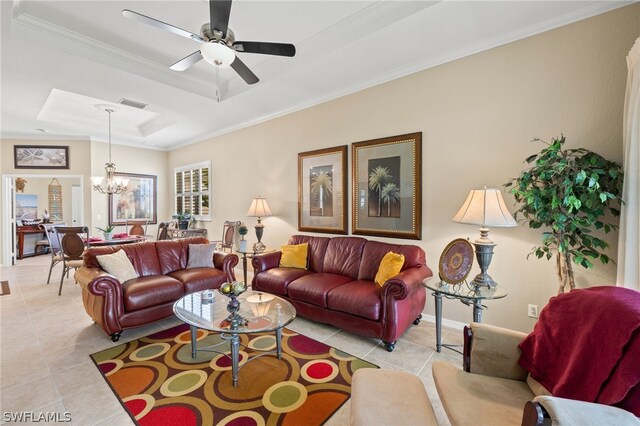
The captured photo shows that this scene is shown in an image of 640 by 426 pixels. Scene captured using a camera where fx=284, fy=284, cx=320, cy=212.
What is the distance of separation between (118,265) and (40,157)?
18.4 ft

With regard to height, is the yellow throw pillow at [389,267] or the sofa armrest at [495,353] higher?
the yellow throw pillow at [389,267]

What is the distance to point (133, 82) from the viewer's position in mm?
3775

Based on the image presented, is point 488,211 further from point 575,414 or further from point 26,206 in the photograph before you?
point 26,206

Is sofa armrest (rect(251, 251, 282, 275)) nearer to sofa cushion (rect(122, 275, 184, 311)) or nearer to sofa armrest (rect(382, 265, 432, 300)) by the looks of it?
sofa cushion (rect(122, 275, 184, 311))

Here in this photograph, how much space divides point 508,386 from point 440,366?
335 millimetres

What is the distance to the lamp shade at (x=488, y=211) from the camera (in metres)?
2.38

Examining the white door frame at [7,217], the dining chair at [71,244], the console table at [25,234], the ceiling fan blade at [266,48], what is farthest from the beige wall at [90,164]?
the ceiling fan blade at [266,48]

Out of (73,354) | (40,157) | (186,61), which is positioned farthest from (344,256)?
(40,157)

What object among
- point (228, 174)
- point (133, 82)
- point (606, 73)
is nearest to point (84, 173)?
point (228, 174)

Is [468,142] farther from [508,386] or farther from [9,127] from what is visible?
[9,127]

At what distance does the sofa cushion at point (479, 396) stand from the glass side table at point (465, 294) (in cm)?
87

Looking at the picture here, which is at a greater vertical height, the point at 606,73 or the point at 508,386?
the point at 606,73

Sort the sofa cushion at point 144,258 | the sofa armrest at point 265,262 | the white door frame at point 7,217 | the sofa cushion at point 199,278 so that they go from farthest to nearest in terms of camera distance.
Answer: the white door frame at point 7,217 → the sofa armrest at point 265,262 → the sofa cushion at point 144,258 → the sofa cushion at point 199,278

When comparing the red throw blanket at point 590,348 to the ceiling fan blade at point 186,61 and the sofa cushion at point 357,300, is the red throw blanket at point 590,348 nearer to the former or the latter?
the sofa cushion at point 357,300
